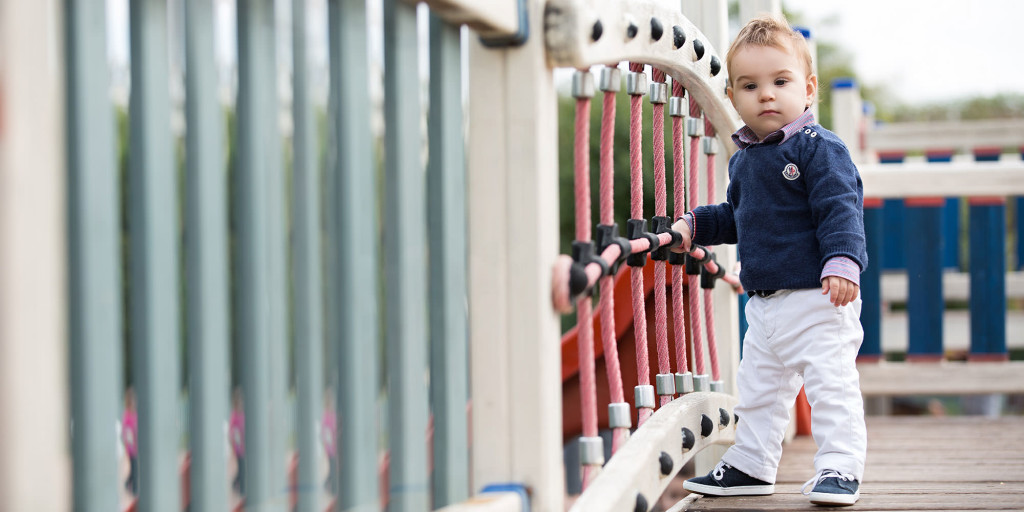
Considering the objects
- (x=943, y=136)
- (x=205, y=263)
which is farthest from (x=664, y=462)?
(x=943, y=136)

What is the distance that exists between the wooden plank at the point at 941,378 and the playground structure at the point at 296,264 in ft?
6.99

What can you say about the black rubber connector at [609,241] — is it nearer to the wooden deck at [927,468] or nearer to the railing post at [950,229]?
the wooden deck at [927,468]

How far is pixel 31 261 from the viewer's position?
64 cm

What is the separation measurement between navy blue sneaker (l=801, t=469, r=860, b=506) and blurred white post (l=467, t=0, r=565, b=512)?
718 millimetres

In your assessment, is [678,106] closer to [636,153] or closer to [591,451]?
[636,153]

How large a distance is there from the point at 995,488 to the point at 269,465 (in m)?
1.54

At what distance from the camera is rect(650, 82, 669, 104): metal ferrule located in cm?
175

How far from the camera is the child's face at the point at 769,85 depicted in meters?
1.76

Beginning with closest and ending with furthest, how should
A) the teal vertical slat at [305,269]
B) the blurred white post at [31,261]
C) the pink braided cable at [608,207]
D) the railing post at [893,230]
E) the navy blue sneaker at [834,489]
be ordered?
the blurred white post at [31,261] < the teal vertical slat at [305,269] < the pink braided cable at [608,207] < the navy blue sneaker at [834,489] < the railing post at [893,230]

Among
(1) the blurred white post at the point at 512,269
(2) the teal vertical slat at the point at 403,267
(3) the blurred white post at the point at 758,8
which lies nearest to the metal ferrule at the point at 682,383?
(1) the blurred white post at the point at 512,269

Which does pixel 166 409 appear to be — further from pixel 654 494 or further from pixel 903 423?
pixel 903 423

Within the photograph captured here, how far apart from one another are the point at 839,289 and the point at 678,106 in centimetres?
47

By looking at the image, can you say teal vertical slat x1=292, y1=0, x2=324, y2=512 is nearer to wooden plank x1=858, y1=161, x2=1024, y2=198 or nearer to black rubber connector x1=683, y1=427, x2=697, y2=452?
black rubber connector x1=683, y1=427, x2=697, y2=452

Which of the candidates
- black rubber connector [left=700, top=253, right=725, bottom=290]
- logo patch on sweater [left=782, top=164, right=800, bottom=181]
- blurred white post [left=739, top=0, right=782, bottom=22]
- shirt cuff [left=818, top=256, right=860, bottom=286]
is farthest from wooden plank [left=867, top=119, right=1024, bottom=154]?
shirt cuff [left=818, top=256, right=860, bottom=286]
